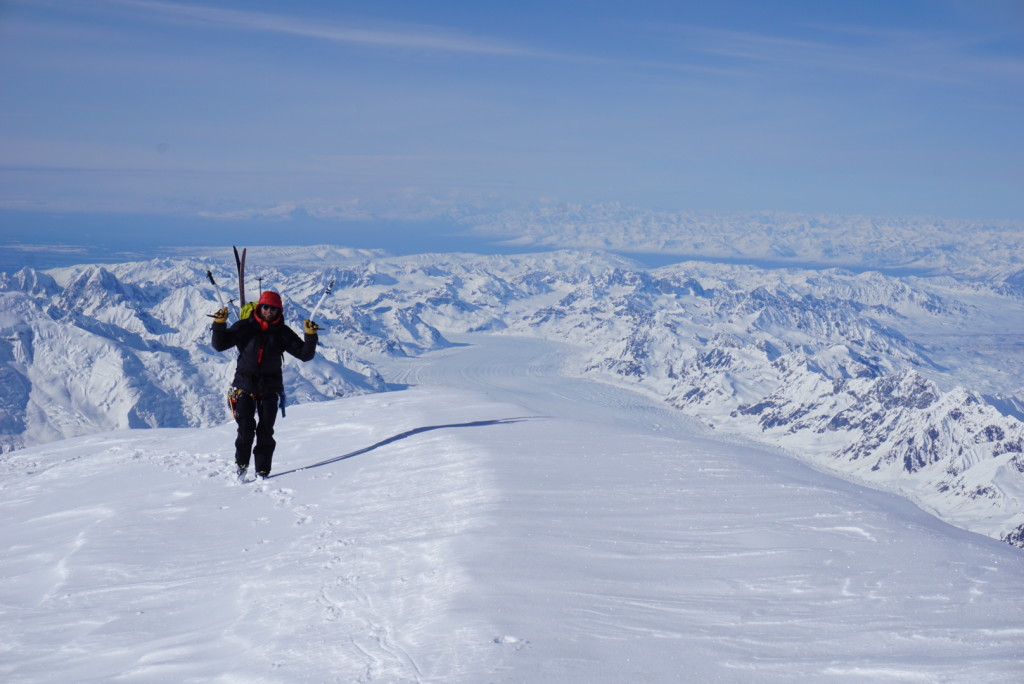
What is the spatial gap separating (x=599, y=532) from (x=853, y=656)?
370 centimetres

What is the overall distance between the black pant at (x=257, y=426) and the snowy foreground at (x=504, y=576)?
1.60 feet

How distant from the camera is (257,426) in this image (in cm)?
1399

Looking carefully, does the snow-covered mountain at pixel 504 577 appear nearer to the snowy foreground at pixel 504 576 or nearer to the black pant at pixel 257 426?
the snowy foreground at pixel 504 576

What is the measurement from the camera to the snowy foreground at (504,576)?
19.7ft

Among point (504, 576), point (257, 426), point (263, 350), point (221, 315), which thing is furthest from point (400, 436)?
point (504, 576)

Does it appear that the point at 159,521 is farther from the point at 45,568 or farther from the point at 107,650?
the point at 107,650

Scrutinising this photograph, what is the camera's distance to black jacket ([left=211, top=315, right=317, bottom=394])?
12.8m

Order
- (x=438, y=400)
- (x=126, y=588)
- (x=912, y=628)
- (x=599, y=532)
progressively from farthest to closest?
(x=438, y=400)
(x=599, y=532)
(x=126, y=588)
(x=912, y=628)

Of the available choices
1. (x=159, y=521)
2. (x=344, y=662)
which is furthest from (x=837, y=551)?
(x=159, y=521)

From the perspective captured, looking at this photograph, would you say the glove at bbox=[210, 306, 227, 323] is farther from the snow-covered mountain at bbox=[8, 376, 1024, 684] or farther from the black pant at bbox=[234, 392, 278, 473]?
the snow-covered mountain at bbox=[8, 376, 1024, 684]

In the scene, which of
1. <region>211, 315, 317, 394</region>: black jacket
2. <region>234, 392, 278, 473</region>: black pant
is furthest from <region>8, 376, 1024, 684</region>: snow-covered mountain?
<region>211, 315, 317, 394</region>: black jacket

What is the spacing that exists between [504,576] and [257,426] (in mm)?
8084

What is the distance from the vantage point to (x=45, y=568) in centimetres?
944

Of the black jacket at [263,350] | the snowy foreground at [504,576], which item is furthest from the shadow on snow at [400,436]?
the black jacket at [263,350]
